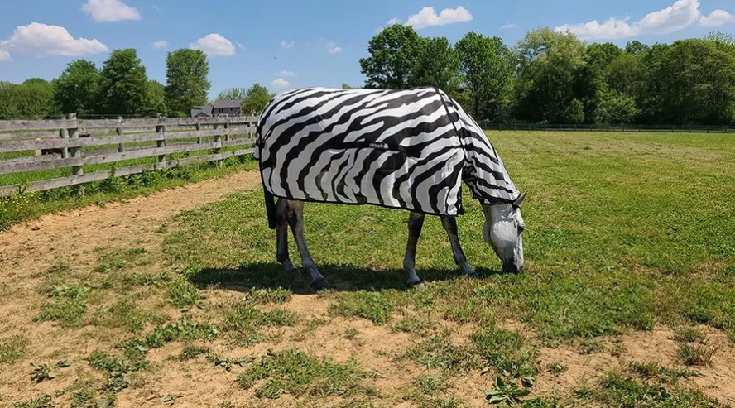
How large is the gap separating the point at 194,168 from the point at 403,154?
33.9ft

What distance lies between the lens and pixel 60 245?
282 inches

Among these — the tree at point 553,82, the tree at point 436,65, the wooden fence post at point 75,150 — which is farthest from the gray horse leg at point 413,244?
the tree at point 436,65

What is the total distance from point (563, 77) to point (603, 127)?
9920 millimetres

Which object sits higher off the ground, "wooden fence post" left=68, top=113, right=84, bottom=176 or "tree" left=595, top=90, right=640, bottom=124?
"tree" left=595, top=90, right=640, bottom=124

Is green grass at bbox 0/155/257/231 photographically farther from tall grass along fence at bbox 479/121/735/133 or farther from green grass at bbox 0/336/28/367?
tall grass along fence at bbox 479/121/735/133

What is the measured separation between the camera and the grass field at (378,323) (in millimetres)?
3490

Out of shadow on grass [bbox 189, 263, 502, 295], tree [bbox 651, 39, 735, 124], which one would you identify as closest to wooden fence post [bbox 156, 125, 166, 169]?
shadow on grass [bbox 189, 263, 502, 295]

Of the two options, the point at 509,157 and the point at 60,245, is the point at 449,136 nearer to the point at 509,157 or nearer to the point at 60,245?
→ the point at 60,245

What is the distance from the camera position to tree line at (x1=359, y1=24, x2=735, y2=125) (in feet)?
184

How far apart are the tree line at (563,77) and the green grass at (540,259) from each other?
53180 millimetres

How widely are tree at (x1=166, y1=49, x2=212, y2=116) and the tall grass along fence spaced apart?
170ft

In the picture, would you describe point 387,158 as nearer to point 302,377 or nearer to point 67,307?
point 302,377

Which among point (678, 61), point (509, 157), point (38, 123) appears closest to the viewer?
point (38, 123)

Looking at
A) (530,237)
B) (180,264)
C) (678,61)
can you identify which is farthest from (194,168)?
(678,61)
